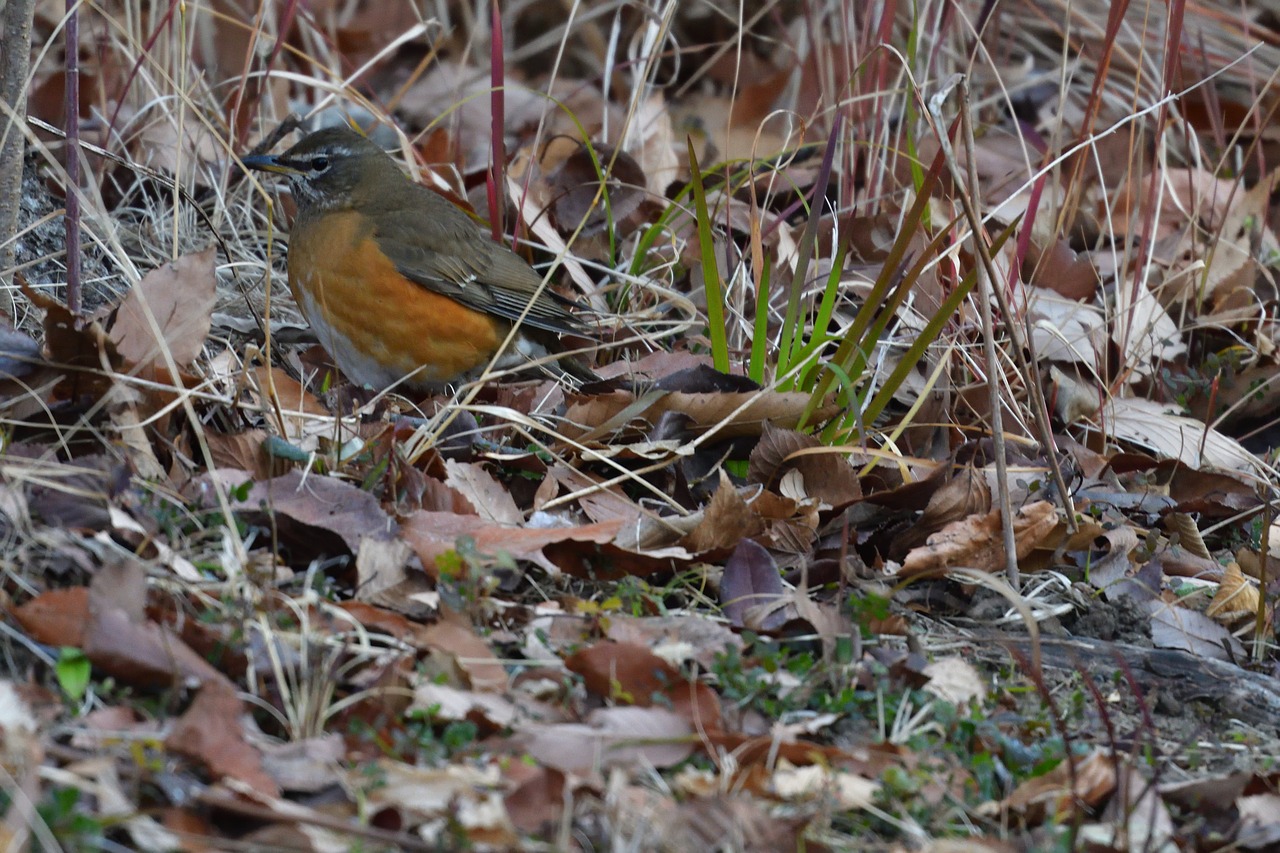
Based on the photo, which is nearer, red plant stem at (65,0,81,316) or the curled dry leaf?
the curled dry leaf

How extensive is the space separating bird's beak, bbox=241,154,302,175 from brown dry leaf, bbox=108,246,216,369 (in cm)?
177

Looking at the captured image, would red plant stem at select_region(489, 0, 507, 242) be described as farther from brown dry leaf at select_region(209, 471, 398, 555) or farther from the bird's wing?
brown dry leaf at select_region(209, 471, 398, 555)

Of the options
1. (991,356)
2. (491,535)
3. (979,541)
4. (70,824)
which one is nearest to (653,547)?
(491,535)

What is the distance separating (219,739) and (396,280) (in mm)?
2929

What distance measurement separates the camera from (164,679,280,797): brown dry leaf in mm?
2543

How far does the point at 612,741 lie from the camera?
2812mm

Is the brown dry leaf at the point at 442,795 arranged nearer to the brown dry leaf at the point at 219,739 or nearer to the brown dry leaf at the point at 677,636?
the brown dry leaf at the point at 219,739

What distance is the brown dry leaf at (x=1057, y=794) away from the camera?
9.34 feet

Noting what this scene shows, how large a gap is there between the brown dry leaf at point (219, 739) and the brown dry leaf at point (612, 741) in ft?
1.73

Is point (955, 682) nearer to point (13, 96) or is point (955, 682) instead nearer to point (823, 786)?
point (823, 786)

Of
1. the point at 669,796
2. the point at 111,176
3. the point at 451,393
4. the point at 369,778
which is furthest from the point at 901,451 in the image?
the point at 111,176

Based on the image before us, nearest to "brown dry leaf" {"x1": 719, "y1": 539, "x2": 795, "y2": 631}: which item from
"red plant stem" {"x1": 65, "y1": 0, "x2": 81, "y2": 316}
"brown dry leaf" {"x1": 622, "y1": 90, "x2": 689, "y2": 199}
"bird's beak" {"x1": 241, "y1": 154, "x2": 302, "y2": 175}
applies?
"red plant stem" {"x1": 65, "y1": 0, "x2": 81, "y2": 316}

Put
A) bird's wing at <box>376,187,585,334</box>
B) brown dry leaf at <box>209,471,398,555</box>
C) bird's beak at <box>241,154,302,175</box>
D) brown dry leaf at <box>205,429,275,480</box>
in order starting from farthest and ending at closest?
bird's beak at <box>241,154,302,175</box>, bird's wing at <box>376,187,585,334</box>, brown dry leaf at <box>205,429,275,480</box>, brown dry leaf at <box>209,471,398,555</box>

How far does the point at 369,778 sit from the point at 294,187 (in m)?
3.60
